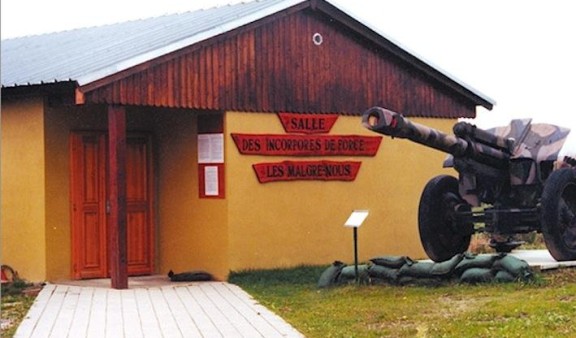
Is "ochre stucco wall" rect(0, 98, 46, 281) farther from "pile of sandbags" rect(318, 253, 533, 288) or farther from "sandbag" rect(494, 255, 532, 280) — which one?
"sandbag" rect(494, 255, 532, 280)

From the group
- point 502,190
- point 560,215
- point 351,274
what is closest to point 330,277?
point 351,274

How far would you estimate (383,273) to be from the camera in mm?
14867

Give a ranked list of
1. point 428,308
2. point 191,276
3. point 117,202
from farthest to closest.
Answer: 1. point 191,276
2. point 117,202
3. point 428,308

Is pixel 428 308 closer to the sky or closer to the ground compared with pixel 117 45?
closer to the ground

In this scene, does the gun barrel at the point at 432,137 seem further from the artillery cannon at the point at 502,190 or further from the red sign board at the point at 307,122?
the red sign board at the point at 307,122

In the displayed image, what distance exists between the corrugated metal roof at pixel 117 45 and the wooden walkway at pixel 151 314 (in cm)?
290

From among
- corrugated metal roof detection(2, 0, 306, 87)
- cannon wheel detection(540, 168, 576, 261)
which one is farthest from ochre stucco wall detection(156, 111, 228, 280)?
cannon wheel detection(540, 168, 576, 261)

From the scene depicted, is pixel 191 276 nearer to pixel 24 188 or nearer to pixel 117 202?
pixel 117 202

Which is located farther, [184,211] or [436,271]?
[184,211]

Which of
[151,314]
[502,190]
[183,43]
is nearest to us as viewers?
[151,314]

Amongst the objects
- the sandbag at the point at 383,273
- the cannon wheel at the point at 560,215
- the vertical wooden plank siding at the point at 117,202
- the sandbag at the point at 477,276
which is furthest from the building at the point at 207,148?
the cannon wheel at the point at 560,215

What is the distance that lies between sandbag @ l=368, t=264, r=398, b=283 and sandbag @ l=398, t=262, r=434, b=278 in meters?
0.09

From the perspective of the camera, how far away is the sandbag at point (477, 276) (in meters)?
14.2

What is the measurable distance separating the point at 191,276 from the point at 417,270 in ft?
12.2
